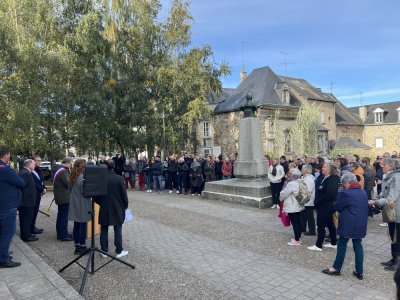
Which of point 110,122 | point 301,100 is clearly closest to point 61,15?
point 110,122

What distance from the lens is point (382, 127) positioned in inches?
1914

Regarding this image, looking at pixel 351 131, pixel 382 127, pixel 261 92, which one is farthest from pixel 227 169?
pixel 382 127

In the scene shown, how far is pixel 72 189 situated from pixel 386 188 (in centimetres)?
594

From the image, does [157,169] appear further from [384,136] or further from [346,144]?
[384,136]

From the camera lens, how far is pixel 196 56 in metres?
26.1

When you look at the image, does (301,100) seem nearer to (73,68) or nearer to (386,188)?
(73,68)

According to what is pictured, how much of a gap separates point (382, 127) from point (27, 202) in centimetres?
5251

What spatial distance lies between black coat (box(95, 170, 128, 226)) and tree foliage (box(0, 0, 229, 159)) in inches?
529

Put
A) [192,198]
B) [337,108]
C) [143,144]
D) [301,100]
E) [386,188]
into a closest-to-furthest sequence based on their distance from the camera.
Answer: [386,188] < [192,198] < [143,144] < [301,100] < [337,108]

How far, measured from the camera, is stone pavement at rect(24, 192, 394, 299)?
15.3 ft

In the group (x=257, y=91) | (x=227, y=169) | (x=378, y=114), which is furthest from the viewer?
(x=378, y=114)

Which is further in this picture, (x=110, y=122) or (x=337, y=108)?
(x=337, y=108)

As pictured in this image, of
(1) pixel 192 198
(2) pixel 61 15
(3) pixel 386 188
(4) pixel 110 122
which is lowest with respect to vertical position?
(1) pixel 192 198

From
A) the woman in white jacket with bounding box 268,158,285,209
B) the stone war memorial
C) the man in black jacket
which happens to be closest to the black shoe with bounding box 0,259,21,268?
the man in black jacket
